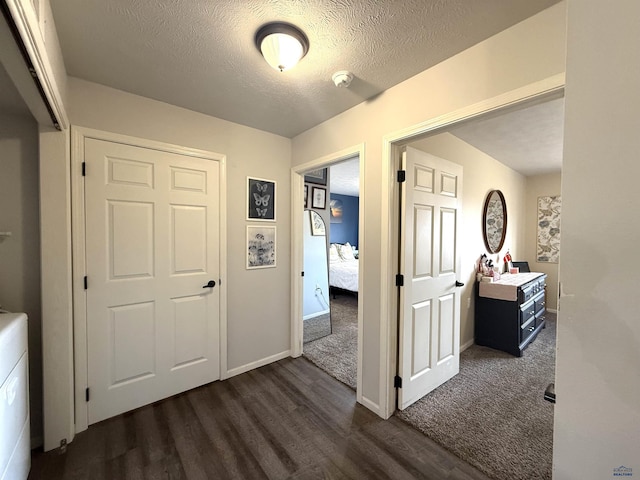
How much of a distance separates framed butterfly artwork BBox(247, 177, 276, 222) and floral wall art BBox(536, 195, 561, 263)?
15.5ft

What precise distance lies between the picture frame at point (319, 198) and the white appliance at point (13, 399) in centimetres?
307

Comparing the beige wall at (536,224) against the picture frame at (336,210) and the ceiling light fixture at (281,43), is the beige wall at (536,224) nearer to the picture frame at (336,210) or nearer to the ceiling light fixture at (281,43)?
the picture frame at (336,210)

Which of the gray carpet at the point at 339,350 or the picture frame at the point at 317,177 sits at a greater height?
the picture frame at the point at 317,177

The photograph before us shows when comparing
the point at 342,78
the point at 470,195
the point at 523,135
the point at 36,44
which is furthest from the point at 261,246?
the point at 523,135

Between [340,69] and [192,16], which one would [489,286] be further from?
[192,16]

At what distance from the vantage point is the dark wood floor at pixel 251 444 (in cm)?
152

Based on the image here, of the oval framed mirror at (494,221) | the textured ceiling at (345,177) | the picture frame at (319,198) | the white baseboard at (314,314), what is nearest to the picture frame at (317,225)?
the picture frame at (319,198)

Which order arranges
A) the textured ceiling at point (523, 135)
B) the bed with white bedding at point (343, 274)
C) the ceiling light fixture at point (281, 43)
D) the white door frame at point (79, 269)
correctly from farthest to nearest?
the bed with white bedding at point (343, 274) → the textured ceiling at point (523, 135) → the white door frame at point (79, 269) → the ceiling light fixture at point (281, 43)

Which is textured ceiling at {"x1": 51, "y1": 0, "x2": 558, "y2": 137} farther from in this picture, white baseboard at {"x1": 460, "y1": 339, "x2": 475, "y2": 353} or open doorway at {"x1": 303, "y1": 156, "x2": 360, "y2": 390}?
white baseboard at {"x1": 460, "y1": 339, "x2": 475, "y2": 353}

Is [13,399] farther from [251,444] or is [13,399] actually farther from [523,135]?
[523,135]

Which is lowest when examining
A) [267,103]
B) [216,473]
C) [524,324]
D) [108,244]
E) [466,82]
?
[216,473]

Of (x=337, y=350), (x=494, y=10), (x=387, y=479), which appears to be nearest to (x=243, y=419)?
(x=387, y=479)

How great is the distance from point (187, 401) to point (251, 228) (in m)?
1.54

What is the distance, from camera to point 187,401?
7.00 feet
